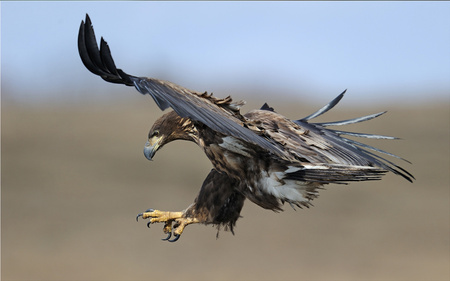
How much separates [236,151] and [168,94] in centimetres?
71

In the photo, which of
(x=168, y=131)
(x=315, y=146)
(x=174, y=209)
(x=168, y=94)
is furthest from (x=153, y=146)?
(x=174, y=209)

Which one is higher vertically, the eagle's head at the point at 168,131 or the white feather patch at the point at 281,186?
the eagle's head at the point at 168,131

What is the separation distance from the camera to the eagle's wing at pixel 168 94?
4668 millimetres

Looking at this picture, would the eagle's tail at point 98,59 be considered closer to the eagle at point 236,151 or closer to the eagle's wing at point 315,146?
the eagle at point 236,151

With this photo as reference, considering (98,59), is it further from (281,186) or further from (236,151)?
(281,186)

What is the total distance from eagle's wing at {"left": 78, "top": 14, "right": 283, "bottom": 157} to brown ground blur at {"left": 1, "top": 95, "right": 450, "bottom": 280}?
36.6 feet

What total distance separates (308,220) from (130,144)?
5.40 m

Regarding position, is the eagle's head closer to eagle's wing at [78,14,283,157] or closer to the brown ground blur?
eagle's wing at [78,14,283,157]

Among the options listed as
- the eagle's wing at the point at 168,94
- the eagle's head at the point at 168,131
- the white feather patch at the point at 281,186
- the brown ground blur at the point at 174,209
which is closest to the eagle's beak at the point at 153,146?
the eagle's head at the point at 168,131

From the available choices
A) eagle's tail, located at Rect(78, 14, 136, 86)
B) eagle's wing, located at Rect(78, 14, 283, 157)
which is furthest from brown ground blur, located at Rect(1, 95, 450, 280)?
eagle's tail, located at Rect(78, 14, 136, 86)

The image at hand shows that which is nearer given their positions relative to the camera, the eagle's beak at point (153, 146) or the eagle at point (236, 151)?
the eagle at point (236, 151)

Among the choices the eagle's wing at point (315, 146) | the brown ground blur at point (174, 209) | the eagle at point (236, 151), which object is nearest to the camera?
the eagle at point (236, 151)

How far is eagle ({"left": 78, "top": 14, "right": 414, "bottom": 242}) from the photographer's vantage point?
478 centimetres

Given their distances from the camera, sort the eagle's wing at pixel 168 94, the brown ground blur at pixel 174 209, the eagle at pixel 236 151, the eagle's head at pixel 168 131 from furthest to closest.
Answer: the brown ground blur at pixel 174 209, the eagle's head at pixel 168 131, the eagle at pixel 236 151, the eagle's wing at pixel 168 94
